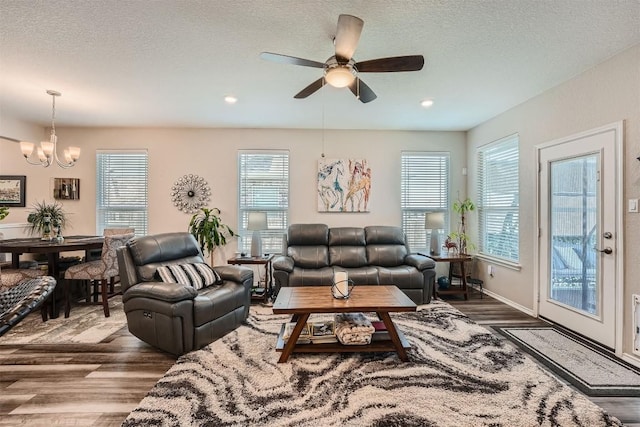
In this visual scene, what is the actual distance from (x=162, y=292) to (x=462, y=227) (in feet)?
14.9

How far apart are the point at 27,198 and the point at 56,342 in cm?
318

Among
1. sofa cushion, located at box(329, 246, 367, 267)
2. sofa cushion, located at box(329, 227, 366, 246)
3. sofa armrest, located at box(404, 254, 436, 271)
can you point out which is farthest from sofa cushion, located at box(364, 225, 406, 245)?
sofa armrest, located at box(404, 254, 436, 271)

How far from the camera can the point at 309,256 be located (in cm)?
430

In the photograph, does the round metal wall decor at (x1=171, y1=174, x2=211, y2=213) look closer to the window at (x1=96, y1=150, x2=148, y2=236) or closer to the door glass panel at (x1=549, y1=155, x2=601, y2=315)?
the window at (x1=96, y1=150, x2=148, y2=236)

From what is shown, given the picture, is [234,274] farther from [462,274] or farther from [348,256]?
[462,274]

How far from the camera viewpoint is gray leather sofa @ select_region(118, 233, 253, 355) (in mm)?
2549

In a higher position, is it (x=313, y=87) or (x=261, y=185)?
(x=313, y=87)

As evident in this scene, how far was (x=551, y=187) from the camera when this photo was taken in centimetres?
338

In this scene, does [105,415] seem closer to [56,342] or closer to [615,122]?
[56,342]

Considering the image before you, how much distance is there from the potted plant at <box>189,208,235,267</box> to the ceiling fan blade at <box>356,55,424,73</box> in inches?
129

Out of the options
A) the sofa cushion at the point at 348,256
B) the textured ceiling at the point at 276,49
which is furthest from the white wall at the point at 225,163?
the textured ceiling at the point at 276,49

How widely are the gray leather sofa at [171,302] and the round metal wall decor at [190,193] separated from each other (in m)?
1.70

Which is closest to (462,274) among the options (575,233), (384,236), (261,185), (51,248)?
(384,236)

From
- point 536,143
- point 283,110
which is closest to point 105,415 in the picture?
point 283,110
